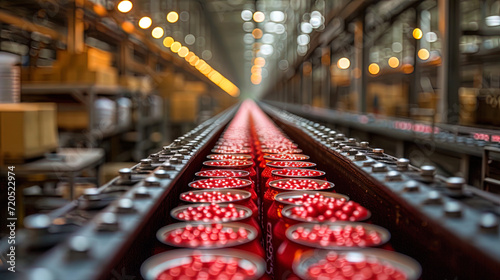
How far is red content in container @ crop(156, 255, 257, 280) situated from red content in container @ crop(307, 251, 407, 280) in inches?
6.5

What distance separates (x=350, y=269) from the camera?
47.9 inches

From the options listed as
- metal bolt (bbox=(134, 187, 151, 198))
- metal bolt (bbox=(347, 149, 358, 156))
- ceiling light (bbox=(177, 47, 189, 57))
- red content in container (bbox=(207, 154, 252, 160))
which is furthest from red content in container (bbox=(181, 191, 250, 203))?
ceiling light (bbox=(177, 47, 189, 57))

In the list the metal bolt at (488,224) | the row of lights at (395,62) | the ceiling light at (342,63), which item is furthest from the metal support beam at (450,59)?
the ceiling light at (342,63)

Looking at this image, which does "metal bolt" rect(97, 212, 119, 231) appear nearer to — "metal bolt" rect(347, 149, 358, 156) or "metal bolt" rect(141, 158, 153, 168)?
"metal bolt" rect(141, 158, 153, 168)

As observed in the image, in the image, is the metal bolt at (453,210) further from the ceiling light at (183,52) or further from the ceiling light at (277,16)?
the ceiling light at (277,16)

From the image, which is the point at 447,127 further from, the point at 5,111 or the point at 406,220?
the point at 5,111

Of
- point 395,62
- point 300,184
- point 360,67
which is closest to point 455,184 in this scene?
point 300,184

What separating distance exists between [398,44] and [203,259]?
24587mm

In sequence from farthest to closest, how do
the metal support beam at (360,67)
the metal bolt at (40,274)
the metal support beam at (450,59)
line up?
1. the metal support beam at (360,67)
2. the metal support beam at (450,59)
3. the metal bolt at (40,274)

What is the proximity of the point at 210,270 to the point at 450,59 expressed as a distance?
5.44m

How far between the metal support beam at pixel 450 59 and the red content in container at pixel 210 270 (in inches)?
204

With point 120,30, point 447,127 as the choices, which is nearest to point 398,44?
point 120,30

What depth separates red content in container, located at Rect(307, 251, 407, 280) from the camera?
46.7 inches

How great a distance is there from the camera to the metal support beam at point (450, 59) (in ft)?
19.1
